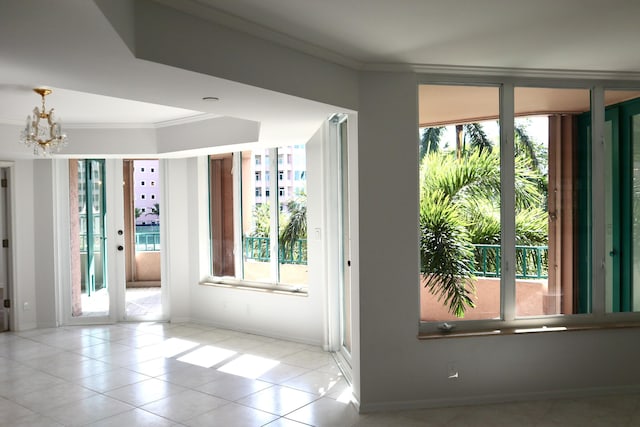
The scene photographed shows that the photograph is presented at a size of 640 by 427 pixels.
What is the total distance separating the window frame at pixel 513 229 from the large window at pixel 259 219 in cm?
222

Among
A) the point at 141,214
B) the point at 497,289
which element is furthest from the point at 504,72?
the point at 141,214

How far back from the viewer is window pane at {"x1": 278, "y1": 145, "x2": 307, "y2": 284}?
19.1ft

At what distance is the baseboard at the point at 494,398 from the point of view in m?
3.79

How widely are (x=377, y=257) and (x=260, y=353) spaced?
207cm

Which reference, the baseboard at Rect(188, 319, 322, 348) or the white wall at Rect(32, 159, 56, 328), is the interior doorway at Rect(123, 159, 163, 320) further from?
the white wall at Rect(32, 159, 56, 328)

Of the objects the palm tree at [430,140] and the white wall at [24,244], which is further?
the white wall at [24,244]

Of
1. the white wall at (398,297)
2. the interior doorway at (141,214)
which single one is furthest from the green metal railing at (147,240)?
the white wall at (398,297)

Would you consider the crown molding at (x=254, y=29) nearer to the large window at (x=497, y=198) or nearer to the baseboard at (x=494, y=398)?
the large window at (x=497, y=198)

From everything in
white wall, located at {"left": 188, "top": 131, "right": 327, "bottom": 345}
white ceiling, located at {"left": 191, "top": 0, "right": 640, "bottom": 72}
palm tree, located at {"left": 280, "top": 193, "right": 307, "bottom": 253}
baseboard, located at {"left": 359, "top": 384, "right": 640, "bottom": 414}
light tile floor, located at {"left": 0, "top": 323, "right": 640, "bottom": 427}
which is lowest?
light tile floor, located at {"left": 0, "top": 323, "right": 640, "bottom": 427}

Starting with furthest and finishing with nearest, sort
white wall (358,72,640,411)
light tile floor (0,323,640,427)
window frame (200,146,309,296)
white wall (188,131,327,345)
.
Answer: window frame (200,146,309,296), white wall (188,131,327,345), white wall (358,72,640,411), light tile floor (0,323,640,427)

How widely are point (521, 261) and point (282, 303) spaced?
8.69 ft

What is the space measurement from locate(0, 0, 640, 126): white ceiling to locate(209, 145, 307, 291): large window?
6.81 feet

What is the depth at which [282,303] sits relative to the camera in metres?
5.78

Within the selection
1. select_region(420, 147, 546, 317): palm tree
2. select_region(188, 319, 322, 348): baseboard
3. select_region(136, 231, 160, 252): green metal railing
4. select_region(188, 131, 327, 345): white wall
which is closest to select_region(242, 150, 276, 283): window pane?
select_region(188, 131, 327, 345): white wall
